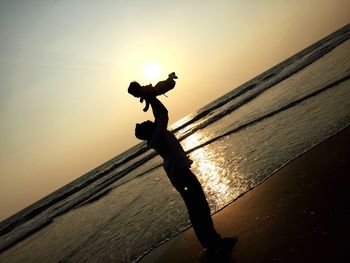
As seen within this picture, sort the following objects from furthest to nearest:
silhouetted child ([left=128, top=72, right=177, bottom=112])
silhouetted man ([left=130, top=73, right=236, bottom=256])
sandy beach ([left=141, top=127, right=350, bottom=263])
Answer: silhouetted man ([left=130, top=73, right=236, bottom=256])
silhouetted child ([left=128, top=72, right=177, bottom=112])
sandy beach ([left=141, top=127, right=350, bottom=263])

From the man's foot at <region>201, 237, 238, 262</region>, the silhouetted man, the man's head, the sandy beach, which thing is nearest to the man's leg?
the silhouetted man

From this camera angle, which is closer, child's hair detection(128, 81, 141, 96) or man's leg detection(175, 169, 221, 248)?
child's hair detection(128, 81, 141, 96)

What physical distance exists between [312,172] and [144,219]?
5062mm

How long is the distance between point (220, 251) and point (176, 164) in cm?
145

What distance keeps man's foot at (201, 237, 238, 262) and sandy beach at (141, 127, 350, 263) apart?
103 millimetres

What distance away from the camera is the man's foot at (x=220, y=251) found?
192 inches

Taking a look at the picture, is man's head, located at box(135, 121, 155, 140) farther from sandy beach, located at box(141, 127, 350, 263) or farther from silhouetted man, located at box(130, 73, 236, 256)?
sandy beach, located at box(141, 127, 350, 263)

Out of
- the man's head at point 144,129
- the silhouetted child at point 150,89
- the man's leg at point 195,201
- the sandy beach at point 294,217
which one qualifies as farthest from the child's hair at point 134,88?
the sandy beach at point 294,217

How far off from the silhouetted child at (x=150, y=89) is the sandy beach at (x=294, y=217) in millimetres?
2486

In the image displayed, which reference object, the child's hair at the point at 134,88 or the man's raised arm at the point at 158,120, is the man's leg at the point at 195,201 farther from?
the child's hair at the point at 134,88

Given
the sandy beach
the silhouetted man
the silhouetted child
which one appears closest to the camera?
the sandy beach

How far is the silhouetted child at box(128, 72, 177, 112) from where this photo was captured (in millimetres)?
4730

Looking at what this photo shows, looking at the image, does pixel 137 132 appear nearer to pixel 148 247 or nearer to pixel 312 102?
pixel 148 247

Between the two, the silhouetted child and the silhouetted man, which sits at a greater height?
the silhouetted child
